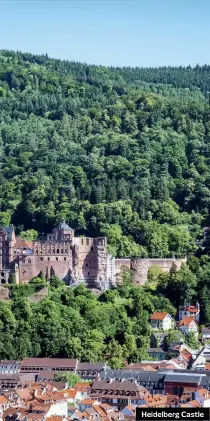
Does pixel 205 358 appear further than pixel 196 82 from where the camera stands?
No

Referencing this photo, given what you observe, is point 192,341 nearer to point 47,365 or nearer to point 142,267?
point 142,267

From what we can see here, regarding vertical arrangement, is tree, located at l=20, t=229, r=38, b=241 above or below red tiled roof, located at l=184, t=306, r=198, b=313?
above

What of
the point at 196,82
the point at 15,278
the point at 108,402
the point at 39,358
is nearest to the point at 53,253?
the point at 15,278

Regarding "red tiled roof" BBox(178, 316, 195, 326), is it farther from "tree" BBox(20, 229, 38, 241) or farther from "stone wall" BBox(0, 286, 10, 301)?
"tree" BBox(20, 229, 38, 241)

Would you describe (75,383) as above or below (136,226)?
below

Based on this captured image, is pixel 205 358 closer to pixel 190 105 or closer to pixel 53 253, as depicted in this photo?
pixel 53 253

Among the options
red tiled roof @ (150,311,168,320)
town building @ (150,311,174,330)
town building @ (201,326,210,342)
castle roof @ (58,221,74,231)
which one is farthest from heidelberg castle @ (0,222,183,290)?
town building @ (201,326,210,342)

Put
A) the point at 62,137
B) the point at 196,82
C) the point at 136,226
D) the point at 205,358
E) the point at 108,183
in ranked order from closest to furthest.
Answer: the point at 205,358 → the point at 136,226 → the point at 108,183 → the point at 62,137 → the point at 196,82

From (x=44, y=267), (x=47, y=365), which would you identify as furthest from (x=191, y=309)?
(x=47, y=365)
